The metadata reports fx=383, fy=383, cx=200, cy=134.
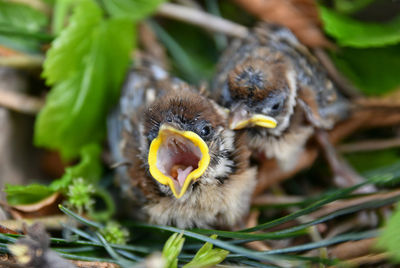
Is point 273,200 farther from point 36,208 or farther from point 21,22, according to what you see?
point 21,22

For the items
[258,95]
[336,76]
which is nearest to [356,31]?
[336,76]

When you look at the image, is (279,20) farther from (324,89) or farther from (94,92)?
(94,92)

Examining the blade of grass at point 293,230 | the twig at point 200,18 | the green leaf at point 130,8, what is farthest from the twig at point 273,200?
the green leaf at point 130,8

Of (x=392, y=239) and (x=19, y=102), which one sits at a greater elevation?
(x=392, y=239)

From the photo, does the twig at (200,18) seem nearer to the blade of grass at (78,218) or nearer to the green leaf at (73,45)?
the green leaf at (73,45)

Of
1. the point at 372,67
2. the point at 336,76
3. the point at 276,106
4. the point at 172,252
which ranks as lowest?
the point at 172,252

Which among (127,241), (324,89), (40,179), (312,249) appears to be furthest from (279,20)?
(40,179)
